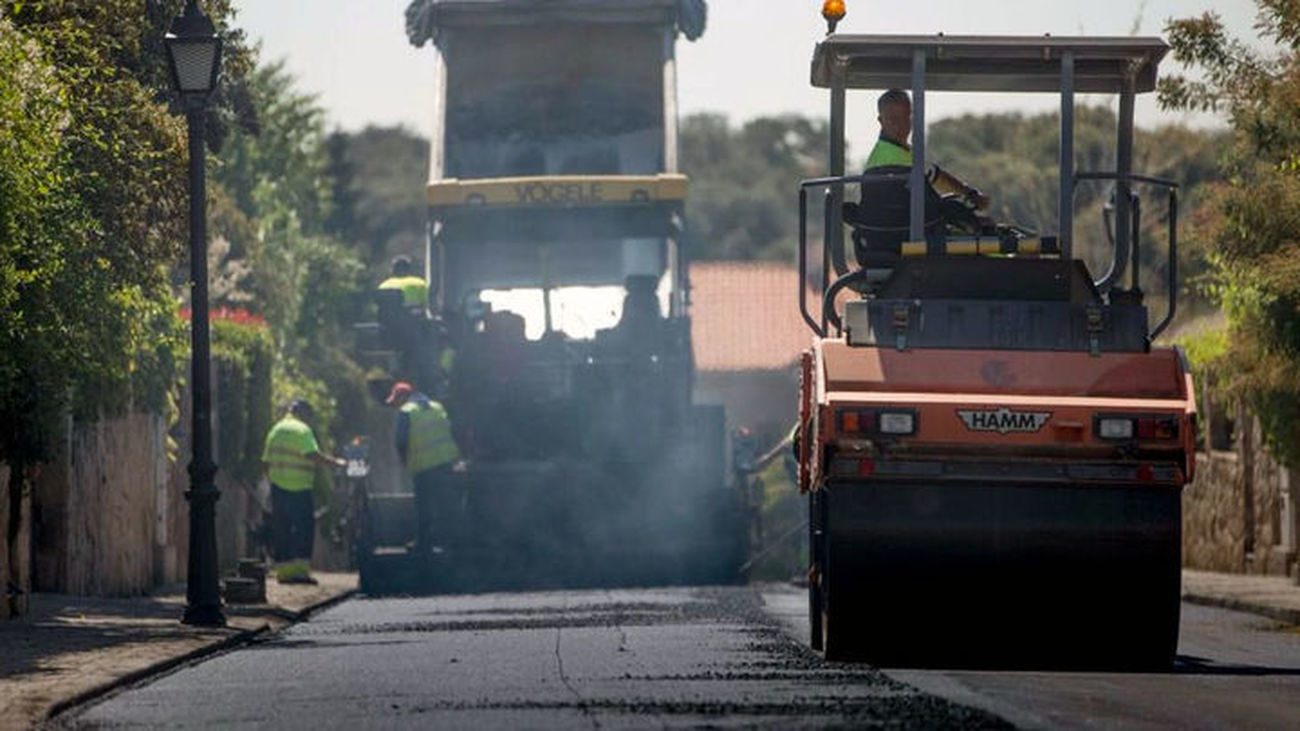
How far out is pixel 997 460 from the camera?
530 inches

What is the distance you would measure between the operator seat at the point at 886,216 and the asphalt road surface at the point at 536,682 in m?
2.01

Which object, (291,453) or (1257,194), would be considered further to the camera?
(291,453)

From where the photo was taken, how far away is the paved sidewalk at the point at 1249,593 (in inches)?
883

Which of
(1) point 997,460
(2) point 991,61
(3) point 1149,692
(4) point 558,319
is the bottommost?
(3) point 1149,692

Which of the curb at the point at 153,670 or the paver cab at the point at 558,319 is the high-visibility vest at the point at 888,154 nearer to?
the curb at the point at 153,670

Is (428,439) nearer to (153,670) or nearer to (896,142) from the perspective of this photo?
(153,670)

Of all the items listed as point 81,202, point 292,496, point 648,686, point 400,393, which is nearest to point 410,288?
point 400,393

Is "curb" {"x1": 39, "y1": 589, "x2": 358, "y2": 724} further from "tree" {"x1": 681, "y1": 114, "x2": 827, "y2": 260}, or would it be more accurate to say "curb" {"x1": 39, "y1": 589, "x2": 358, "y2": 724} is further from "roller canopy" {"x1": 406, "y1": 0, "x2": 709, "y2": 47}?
"tree" {"x1": 681, "y1": 114, "x2": 827, "y2": 260}

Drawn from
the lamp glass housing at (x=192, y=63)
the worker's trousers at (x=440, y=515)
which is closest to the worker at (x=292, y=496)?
the worker's trousers at (x=440, y=515)

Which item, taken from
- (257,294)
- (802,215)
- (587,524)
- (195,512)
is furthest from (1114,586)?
(257,294)

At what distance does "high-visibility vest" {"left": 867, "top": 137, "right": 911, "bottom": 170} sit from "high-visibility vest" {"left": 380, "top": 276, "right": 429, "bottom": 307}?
13110mm

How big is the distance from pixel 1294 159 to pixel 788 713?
11.8 meters

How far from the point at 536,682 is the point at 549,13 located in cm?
1628

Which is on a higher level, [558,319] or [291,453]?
[558,319]
